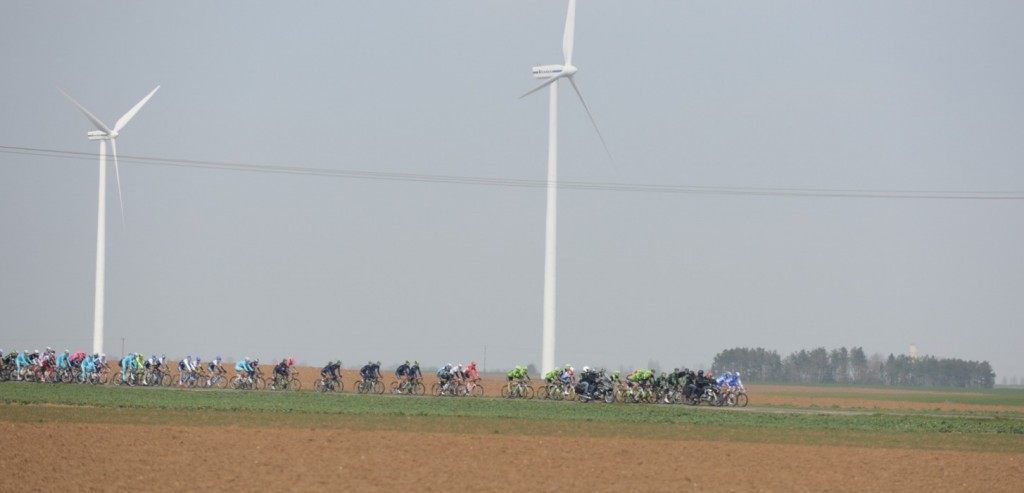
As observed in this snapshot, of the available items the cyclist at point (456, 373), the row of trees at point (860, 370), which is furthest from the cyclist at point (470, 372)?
the row of trees at point (860, 370)

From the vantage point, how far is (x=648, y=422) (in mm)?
47781

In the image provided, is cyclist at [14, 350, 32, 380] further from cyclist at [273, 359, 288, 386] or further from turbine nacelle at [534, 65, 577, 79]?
turbine nacelle at [534, 65, 577, 79]

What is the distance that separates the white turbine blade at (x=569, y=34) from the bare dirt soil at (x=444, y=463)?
139ft

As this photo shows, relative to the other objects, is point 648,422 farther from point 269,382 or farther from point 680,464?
point 269,382

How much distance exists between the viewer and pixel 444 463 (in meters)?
32.8

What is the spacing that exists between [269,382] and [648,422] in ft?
93.9

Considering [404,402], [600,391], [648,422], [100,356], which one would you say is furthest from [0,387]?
[648,422]

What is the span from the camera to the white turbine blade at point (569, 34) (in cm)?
7900

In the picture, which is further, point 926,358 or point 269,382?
point 926,358

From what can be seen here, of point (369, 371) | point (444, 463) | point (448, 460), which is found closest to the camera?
point (444, 463)

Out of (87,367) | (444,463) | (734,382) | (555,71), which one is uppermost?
(555,71)

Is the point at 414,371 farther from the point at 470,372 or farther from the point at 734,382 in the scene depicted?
the point at 734,382

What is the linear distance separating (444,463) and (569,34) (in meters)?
49.8

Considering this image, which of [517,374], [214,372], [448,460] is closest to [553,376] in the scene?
[517,374]
